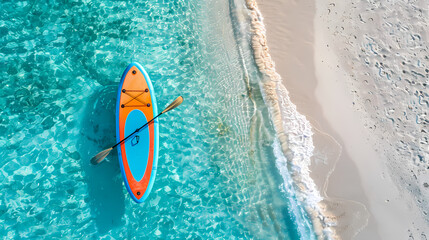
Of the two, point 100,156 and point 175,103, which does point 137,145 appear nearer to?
point 100,156

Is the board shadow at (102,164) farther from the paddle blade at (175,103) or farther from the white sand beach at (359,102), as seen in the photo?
the white sand beach at (359,102)

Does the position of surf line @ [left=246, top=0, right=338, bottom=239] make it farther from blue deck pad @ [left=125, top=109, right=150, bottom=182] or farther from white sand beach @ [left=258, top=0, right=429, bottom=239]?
blue deck pad @ [left=125, top=109, right=150, bottom=182]

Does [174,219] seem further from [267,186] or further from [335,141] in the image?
[335,141]

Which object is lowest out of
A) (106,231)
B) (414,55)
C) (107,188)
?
(106,231)

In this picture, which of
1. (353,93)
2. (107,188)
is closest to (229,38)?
(353,93)

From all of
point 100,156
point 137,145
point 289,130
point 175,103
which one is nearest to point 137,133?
point 137,145
